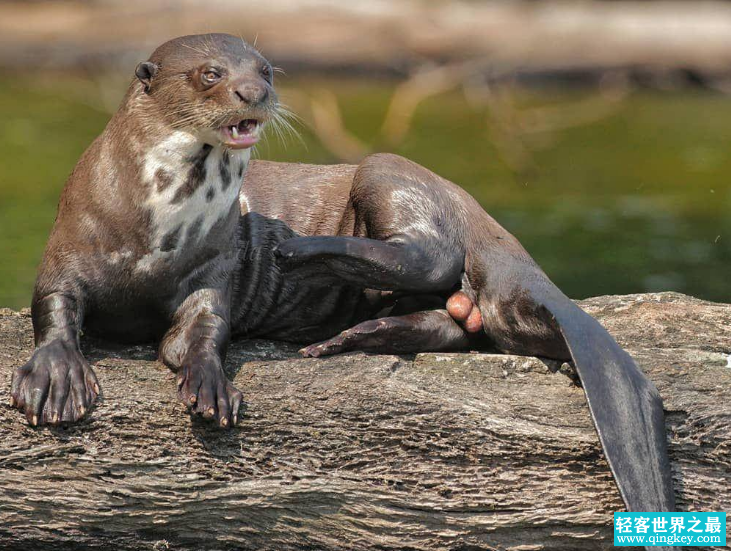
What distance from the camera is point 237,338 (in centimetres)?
445

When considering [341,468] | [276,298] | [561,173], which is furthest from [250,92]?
[561,173]

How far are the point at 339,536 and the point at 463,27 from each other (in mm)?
11111

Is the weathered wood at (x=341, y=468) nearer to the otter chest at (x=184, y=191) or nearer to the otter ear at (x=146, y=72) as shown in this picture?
the otter chest at (x=184, y=191)

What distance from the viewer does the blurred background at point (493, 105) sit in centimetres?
886

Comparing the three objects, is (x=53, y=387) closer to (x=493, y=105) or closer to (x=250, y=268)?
(x=250, y=268)

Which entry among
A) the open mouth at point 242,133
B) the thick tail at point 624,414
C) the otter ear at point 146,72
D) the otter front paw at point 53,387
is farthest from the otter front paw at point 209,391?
the thick tail at point 624,414

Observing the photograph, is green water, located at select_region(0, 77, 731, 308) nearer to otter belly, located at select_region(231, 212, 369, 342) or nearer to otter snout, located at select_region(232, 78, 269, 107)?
otter belly, located at select_region(231, 212, 369, 342)

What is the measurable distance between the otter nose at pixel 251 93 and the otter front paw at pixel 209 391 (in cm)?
81

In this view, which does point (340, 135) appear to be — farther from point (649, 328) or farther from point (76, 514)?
point (76, 514)

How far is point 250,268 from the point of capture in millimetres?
4434

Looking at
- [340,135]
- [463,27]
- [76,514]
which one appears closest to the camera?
[76,514]

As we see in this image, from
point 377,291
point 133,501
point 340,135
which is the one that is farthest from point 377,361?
point 340,135

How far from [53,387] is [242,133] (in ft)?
3.17

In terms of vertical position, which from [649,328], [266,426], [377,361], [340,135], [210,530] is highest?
[340,135]
